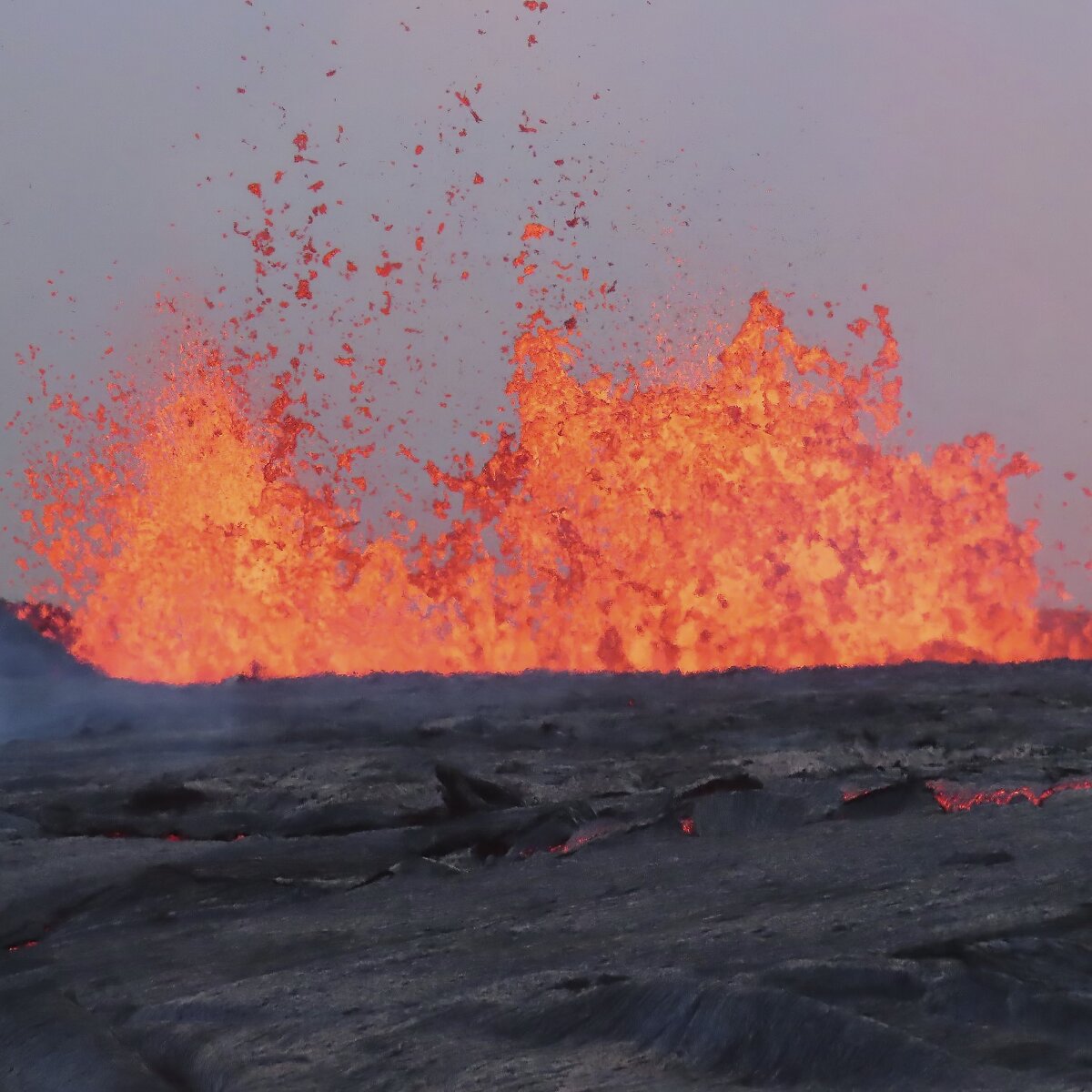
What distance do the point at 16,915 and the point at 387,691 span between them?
10.8 metres

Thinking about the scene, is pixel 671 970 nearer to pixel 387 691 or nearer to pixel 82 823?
pixel 82 823

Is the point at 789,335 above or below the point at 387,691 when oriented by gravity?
above

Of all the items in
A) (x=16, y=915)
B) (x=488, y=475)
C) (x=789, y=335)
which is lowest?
(x=16, y=915)

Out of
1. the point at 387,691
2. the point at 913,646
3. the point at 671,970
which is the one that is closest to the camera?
the point at 671,970

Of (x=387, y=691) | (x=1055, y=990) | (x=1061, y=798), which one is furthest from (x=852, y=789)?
(x=387, y=691)

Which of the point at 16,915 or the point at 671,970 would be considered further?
the point at 16,915

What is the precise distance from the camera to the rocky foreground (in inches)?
181

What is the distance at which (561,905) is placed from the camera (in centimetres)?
686

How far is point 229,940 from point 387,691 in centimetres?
1159

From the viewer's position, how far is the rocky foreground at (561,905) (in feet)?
15.1

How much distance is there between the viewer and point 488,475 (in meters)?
28.9

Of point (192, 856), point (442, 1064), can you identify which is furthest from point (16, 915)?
point (442, 1064)

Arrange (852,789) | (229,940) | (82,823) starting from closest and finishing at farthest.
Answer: (229,940), (852,789), (82,823)

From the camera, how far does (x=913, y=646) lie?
88.7 feet
